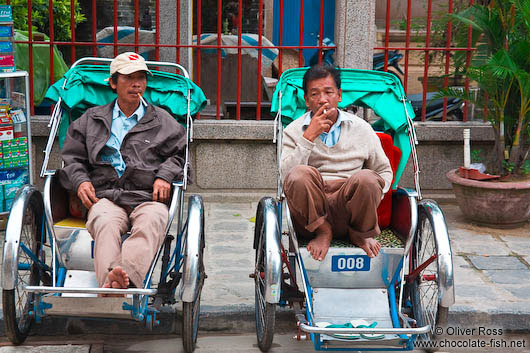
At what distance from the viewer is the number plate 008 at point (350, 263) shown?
12.6 ft

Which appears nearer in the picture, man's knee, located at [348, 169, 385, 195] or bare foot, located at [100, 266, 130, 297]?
bare foot, located at [100, 266, 130, 297]

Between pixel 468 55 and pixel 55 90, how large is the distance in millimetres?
3857

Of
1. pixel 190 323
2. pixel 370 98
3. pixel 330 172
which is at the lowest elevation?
pixel 190 323

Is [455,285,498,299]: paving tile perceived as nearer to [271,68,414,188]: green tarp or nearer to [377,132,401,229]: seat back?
[377,132,401,229]: seat back

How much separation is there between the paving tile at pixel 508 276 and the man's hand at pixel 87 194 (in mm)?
Result: 2671

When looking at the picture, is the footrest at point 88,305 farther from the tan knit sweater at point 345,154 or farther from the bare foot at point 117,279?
the tan knit sweater at point 345,154

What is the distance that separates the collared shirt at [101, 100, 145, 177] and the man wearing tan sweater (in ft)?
3.06

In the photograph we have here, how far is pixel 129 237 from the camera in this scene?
3787 mm

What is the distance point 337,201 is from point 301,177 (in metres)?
0.29

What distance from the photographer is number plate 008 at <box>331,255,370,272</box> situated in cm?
385

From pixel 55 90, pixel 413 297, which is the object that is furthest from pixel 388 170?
pixel 55 90

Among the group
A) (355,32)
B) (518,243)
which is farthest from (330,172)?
(355,32)

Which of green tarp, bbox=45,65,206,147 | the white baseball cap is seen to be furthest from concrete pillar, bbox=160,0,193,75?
the white baseball cap

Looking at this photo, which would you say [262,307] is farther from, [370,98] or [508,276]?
[508,276]
